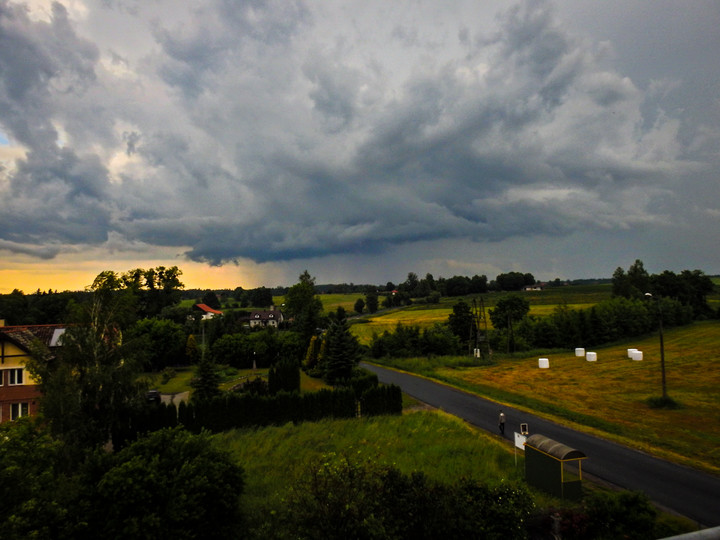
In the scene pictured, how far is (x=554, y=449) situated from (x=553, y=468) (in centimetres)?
66

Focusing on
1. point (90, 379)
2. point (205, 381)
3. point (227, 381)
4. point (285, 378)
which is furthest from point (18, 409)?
point (227, 381)

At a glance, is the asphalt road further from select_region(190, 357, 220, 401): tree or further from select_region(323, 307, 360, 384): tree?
select_region(190, 357, 220, 401): tree

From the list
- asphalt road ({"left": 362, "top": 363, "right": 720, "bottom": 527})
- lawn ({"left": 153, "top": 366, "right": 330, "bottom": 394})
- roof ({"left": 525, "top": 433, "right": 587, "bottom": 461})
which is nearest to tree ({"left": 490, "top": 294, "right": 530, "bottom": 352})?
lawn ({"left": 153, "top": 366, "right": 330, "bottom": 394})

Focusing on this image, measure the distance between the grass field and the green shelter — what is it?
7.62 m

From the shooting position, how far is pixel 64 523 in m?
9.05

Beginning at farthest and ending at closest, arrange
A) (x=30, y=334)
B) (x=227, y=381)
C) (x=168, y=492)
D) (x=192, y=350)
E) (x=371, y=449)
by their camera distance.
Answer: (x=192, y=350) → (x=227, y=381) → (x=30, y=334) → (x=371, y=449) → (x=168, y=492)

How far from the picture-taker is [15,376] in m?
27.5

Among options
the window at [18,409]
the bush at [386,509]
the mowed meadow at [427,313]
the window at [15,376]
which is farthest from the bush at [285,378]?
the mowed meadow at [427,313]

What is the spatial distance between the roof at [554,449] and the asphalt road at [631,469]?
3.10 m

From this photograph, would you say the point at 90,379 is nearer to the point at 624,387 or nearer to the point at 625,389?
the point at 625,389

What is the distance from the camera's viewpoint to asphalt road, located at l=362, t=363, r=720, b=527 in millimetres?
14164

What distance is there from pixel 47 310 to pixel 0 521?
289 ft

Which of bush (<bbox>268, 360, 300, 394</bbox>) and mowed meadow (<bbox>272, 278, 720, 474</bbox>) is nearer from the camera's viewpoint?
mowed meadow (<bbox>272, 278, 720, 474</bbox>)

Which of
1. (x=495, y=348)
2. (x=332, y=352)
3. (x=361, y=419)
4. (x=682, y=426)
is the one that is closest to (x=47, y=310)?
(x=332, y=352)
